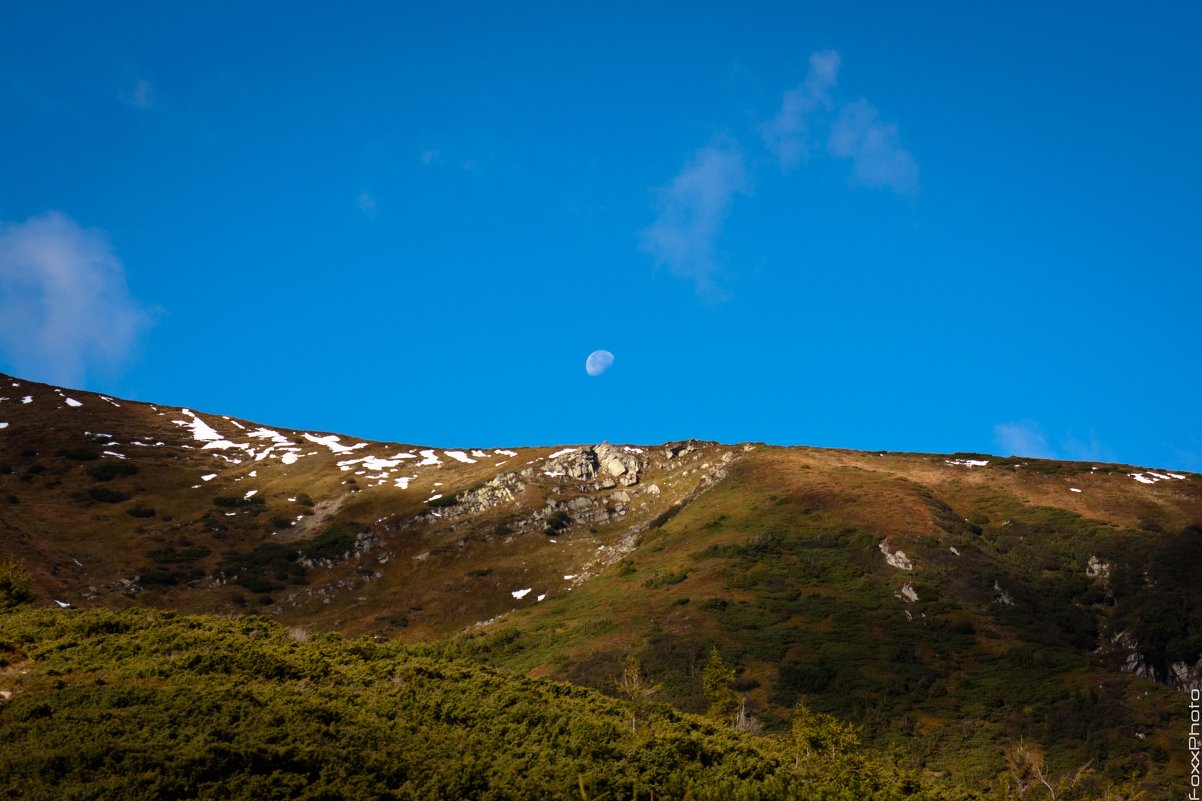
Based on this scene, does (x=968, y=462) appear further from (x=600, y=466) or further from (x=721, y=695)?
(x=721, y=695)

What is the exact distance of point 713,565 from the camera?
72.2m

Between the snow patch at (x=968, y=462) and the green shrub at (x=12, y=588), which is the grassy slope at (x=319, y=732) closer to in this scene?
the green shrub at (x=12, y=588)

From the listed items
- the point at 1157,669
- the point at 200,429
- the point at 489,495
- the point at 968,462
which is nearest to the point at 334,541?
the point at 489,495

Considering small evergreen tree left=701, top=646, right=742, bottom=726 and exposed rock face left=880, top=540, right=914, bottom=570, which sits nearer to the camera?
small evergreen tree left=701, top=646, right=742, bottom=726

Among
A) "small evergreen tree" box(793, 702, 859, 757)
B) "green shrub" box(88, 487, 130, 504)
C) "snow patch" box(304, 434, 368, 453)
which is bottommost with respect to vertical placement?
"small evergreen tree" box(793, 702, 859, 757)

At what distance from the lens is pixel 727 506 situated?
293 feet

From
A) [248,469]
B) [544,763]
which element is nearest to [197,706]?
[544,763]

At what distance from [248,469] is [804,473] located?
3405 inches

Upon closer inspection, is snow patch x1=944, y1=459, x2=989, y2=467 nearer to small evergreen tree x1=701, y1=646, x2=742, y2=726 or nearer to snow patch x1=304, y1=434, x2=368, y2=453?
small evergreen tree x1=701, y1=646, x2=742, y2=726

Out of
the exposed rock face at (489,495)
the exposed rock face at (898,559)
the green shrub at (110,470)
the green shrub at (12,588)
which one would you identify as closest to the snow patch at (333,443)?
the green shrub at (110,470)

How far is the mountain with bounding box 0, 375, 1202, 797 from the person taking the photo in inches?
1924

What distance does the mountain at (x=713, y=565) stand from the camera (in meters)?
48.9

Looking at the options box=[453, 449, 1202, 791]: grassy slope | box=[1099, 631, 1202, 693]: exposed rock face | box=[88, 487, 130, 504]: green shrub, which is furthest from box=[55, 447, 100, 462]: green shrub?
box=[1099, 631, 1202, 693]: exposed rock face

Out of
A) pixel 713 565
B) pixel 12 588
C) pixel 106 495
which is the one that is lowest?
pixel 12 588
